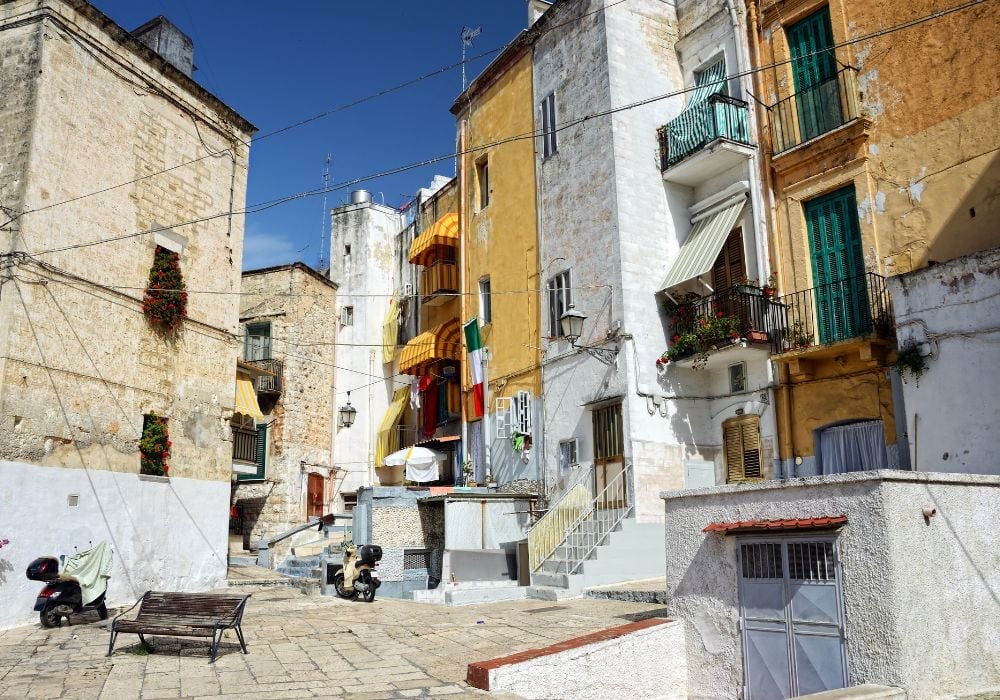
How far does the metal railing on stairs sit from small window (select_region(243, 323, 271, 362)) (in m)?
15.3

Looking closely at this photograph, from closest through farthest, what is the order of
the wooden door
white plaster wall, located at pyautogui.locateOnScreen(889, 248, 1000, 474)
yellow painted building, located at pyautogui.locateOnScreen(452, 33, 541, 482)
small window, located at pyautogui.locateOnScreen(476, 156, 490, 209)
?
white plaster wall, located at pyautogui.locateOnScreen(889, 248, 1000, 474) → yellow painted building, located at pyautogui.locateOnScreen(452, 33, 541, 482) → small window, located at pyautogui.locateOnScreen(476, 156, 490, 209) → the wooden door

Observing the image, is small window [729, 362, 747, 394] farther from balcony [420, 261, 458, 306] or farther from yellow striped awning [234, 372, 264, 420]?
yellow striped awning [234, 372, 264, 420]

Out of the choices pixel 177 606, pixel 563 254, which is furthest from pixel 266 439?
pixel 177 606

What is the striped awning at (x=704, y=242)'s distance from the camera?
1642 centimetres

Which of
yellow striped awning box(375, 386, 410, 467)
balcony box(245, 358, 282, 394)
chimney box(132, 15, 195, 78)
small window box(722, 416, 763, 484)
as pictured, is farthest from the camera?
yellow striped awning box(375, 386, 410, 467)

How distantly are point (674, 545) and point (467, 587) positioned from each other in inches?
251

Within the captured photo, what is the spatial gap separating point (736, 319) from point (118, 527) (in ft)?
39.3

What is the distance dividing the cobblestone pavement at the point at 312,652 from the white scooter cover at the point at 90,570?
44 centimetres

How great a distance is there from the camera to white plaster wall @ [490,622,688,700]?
789 cm

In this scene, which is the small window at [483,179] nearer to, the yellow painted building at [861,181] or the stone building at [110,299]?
the stone building at [110,299]

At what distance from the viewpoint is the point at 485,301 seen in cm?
2236

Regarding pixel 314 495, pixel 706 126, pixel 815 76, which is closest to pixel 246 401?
pixel 314 495

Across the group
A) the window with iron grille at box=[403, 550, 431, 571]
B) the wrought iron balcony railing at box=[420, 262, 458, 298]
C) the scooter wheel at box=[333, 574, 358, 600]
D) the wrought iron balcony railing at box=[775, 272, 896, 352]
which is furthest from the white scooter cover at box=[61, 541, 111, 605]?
the wrought iron balcony railing at box=[420, 262, 458, 298]

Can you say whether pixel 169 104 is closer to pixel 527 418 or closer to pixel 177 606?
pixel 527 418
